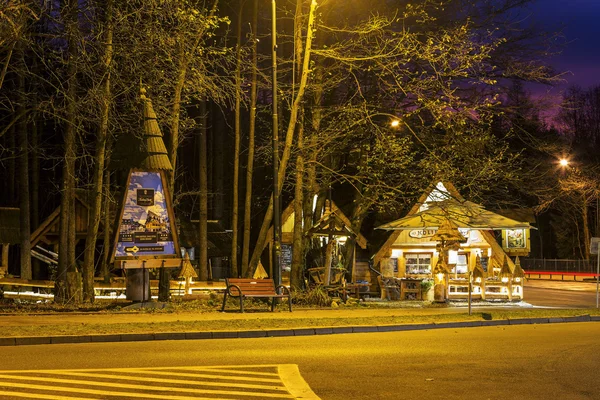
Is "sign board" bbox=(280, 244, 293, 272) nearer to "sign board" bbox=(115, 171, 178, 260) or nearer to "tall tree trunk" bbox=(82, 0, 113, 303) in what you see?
"tall tree trunk" bbox=(82, 0, 113, 303)

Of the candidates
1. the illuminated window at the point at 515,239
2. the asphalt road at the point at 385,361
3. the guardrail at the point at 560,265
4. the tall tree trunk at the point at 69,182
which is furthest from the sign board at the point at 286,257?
the guardrail at the point at 560,265

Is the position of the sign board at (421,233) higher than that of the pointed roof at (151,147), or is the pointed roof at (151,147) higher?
the pointed roof at (151,147)

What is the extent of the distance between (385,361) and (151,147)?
11.0 meters

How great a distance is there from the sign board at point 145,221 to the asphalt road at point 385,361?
609 cm

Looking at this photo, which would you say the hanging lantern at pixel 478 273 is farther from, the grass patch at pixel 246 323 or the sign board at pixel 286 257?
the sign board at pixel 286 257

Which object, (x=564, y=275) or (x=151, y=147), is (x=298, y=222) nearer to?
(x=151, y=147)

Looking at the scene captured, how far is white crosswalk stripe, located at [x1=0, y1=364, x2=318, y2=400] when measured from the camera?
970 centimetres

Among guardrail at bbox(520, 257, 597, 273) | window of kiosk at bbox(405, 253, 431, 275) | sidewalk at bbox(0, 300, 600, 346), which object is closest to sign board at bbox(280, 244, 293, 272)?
window of kiosk at bbox(405, 253, 431, 275)

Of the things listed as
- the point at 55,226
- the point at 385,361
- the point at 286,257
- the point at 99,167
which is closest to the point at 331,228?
the point at 99,167

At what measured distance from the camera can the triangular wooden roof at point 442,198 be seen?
29542 mm

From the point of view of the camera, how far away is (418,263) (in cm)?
3319

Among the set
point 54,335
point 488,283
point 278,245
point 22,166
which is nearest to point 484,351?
point 54,335

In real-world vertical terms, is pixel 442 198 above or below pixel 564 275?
above

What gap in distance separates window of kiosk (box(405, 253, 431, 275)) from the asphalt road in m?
15.5
